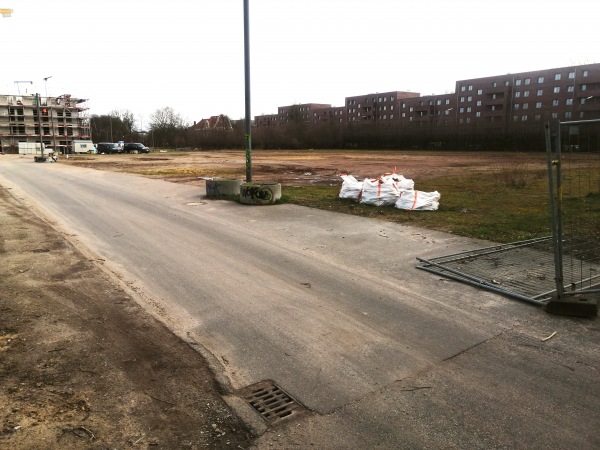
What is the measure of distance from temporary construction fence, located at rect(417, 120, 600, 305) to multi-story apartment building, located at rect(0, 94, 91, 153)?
119381 millimetres

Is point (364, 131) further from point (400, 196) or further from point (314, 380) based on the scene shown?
point (314, 380)

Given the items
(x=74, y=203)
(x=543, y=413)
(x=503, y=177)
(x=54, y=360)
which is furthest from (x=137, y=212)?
(x=503, y=177)

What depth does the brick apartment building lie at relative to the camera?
232 feet

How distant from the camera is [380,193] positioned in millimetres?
13664

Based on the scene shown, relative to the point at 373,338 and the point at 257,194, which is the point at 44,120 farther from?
the point at 373,338

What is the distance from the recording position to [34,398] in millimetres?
3502

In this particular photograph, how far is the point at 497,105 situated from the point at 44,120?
105 m

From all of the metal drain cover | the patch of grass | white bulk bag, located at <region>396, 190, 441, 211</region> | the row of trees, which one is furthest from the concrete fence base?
the row of trees

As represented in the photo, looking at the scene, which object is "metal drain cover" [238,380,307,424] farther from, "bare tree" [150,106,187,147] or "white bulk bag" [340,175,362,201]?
"bare tree" [150,106,187,147]

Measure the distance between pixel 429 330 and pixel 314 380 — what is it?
161 centimetres

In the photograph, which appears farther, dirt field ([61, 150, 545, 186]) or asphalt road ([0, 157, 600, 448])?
dirt field ([61, 150, 545, 186])

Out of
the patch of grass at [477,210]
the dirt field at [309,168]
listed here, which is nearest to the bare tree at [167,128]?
the dirt field at [309,168]

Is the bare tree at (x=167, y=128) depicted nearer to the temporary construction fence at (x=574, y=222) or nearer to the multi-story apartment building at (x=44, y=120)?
the multi-story apartment building at (x=44, y=120)

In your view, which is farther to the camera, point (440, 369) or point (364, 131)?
point (364, 131)
